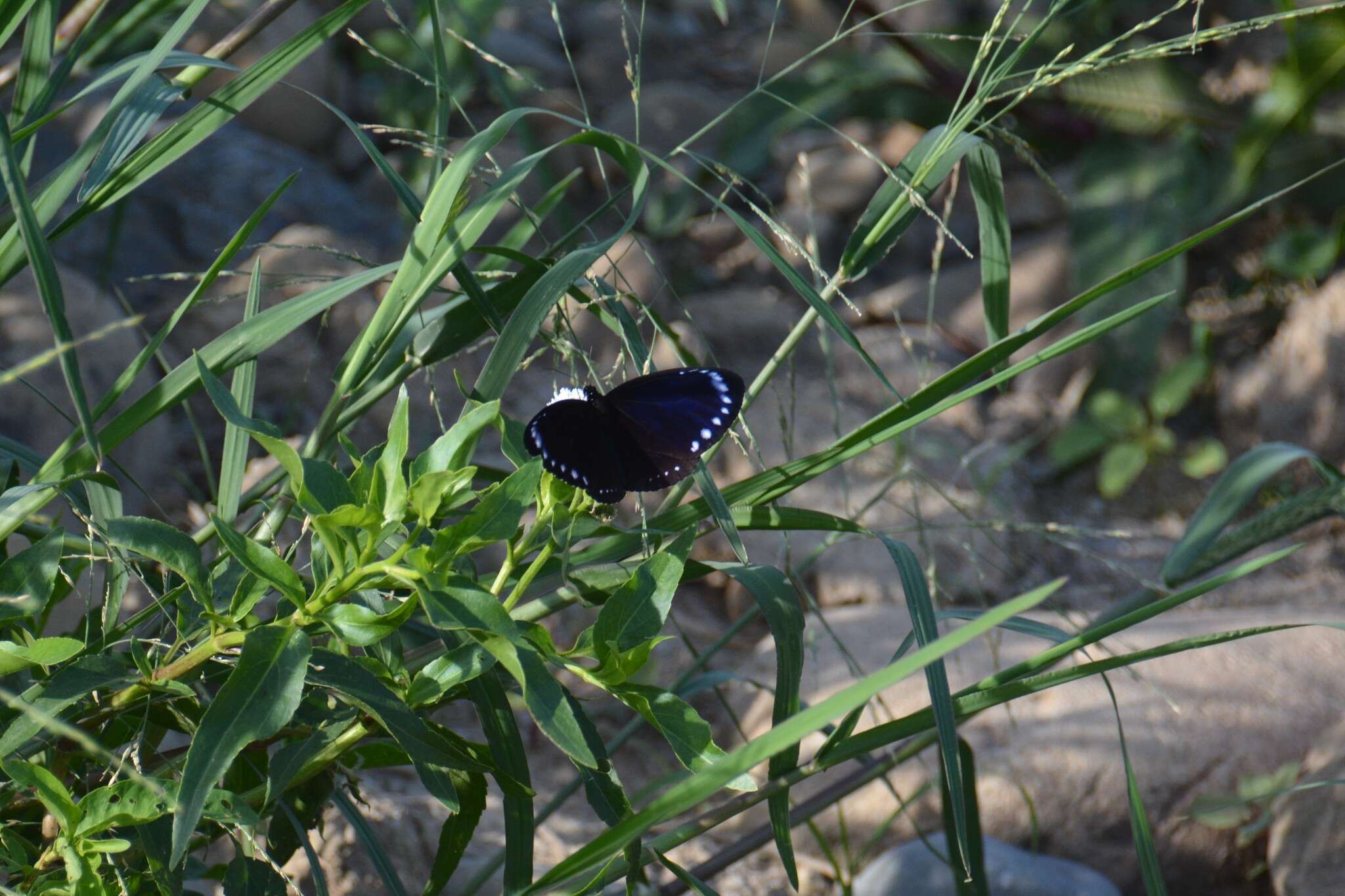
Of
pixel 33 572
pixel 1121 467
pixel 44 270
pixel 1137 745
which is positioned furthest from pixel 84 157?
pixel 1121 467

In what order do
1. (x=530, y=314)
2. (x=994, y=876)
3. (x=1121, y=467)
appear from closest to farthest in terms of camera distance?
(x=530, y=314)
(x=994, y=876)
(x=1121, y=467)

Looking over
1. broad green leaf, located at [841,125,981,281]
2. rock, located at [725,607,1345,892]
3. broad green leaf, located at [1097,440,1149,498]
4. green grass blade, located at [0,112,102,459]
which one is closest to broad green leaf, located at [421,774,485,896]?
green grass blade, located at [0,112,102,459]

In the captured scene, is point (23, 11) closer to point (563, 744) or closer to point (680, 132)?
point (563, 744)

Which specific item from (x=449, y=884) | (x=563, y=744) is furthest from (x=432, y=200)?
(x=449, y=884)

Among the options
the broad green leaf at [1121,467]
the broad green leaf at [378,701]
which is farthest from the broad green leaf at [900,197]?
the broad green leaf at [1121,467]

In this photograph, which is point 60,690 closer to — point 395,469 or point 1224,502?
point 395,469

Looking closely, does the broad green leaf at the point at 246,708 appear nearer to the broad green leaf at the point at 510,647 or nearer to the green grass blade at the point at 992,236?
the broad green leaf at the point at 510,647

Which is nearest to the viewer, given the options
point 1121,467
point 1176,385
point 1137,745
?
point 1137,745
